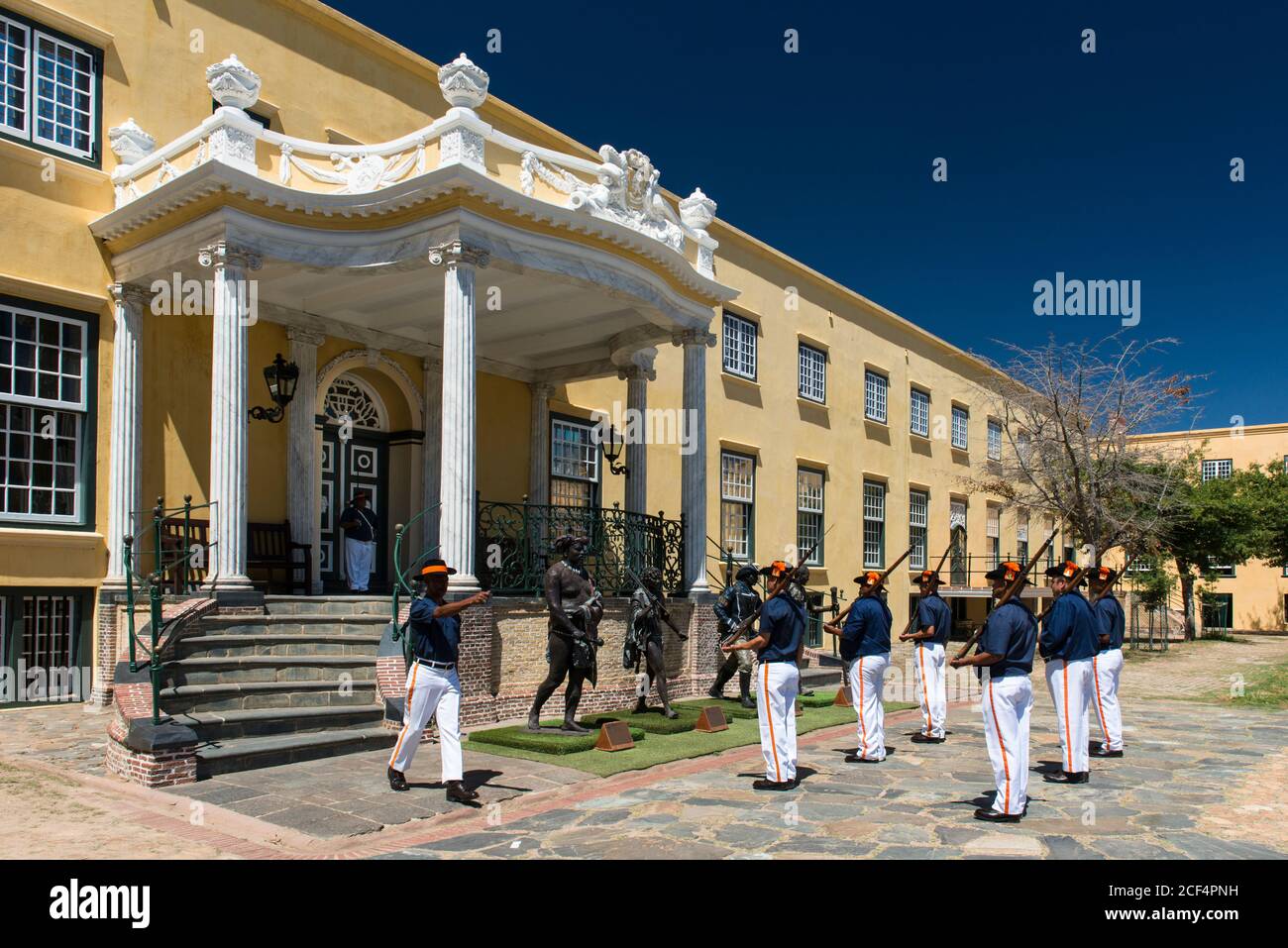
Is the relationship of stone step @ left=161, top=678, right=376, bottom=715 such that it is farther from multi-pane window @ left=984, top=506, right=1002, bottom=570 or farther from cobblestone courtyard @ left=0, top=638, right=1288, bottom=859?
multi-pane window @ left=984, top=506, right=1002, bottom=570

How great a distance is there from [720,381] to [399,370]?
7.82 m

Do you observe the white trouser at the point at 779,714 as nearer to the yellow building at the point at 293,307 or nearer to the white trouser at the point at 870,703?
the white trouser at the point at 870,703

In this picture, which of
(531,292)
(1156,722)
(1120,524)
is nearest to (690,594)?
(531,292)

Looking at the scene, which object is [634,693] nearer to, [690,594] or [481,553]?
[690,594]

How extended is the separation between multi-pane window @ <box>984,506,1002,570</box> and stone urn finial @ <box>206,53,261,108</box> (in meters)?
27.7

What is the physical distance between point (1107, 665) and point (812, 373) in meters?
14.9

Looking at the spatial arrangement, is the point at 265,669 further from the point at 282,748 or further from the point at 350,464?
the point at 350,464

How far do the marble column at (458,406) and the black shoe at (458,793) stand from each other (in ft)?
12.9

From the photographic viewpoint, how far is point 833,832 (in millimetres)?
7320

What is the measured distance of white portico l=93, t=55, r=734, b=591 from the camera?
11.9m

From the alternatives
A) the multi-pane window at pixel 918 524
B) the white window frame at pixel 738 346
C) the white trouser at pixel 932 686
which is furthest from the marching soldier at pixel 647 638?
the multi-pane window at pixel 918 524

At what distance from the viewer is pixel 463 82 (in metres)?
12.2

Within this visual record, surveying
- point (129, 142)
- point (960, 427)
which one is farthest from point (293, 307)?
point (960, 427)

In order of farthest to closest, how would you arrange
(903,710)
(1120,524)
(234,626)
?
(1120,524) → (903,710) → (234,626)
